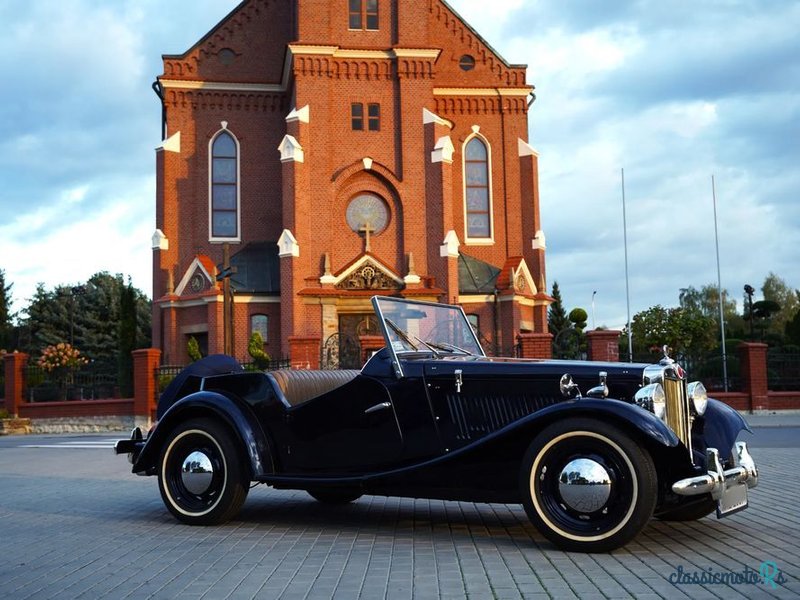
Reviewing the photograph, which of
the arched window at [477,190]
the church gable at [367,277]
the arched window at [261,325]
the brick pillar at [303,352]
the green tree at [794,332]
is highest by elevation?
the arched window at [477,190]

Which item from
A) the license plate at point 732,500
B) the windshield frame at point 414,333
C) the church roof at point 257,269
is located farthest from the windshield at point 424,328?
the church roof at point 257,269

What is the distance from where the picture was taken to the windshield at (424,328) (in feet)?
19.1

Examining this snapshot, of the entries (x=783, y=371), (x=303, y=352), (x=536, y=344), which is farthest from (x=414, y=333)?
(x=783, y=371)

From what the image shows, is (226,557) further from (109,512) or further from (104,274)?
(104,274)

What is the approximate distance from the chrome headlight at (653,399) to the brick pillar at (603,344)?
15458 millimetres

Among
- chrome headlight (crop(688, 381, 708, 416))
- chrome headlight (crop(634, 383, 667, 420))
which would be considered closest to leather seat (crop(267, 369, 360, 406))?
chrome headlight (crop(634, 383, 667, 420))

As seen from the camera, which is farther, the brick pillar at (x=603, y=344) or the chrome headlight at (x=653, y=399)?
the brick pillar at (x=603, y=344)

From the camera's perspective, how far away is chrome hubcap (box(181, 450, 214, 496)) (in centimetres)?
607

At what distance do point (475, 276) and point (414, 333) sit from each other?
26.2 metres

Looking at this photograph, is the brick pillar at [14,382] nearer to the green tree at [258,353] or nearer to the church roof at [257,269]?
the green tree at [258,353]

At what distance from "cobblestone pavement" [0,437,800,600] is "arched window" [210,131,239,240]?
26.2 m

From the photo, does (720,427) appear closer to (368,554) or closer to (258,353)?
(368,554)

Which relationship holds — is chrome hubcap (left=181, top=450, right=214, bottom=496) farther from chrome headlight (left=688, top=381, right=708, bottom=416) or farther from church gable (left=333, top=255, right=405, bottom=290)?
church gable (left=333, top=255, right=405, bottom=290)

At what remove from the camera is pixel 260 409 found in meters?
6.08
